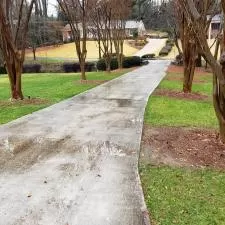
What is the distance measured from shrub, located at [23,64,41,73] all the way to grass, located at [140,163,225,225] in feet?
127

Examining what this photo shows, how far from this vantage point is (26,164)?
6.05 metres

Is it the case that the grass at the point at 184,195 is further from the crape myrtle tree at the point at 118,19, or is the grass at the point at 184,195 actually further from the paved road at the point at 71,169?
the crape myrtle tree at the point at 118,19

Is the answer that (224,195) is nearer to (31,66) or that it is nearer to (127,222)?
(127,222)

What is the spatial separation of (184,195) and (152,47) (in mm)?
66134

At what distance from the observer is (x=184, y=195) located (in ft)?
16.2

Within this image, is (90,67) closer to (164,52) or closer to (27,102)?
(164,52)

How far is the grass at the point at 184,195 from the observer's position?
170 inches

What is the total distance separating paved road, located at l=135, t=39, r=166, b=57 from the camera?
209 feet

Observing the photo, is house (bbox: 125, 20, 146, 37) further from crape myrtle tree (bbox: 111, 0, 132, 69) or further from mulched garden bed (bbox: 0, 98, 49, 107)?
mulched garden bed (bbox: 0, 98, 49, 107)

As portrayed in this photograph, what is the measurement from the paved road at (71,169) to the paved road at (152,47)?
171ft

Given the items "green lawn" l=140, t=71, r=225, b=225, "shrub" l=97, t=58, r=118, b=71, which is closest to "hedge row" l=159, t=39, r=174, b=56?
"shrub" l=97, t=58, r=118, b=71

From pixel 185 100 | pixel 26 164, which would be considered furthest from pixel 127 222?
pixel 185 100

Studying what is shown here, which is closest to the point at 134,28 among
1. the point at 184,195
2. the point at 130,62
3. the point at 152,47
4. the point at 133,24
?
the point at 133,24

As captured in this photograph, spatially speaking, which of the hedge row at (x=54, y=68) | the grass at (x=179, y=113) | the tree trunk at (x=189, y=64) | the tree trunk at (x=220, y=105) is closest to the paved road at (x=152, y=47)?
the hedge row at (x=54, y=68)
